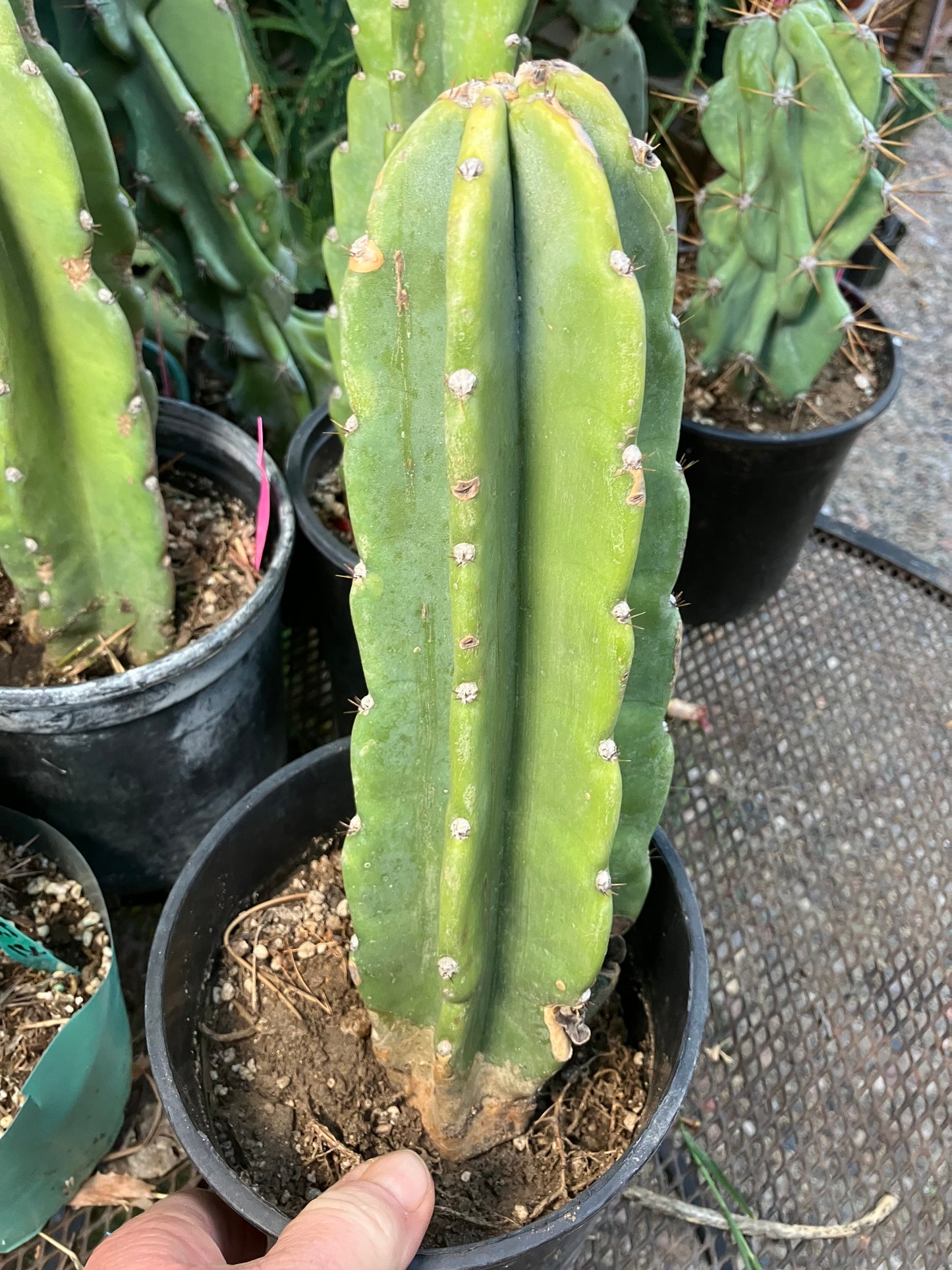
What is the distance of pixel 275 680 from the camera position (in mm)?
1312

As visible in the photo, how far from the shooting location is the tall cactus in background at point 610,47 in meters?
1.41

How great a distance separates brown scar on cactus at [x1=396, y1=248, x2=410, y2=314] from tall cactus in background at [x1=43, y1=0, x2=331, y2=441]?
2.80 feet

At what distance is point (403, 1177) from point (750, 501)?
1175 mm

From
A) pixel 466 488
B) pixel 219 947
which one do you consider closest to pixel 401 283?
pixel 466 488

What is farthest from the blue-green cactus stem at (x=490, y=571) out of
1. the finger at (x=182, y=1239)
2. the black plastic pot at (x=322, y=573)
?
the black plastic pot at (x=322, y=573)

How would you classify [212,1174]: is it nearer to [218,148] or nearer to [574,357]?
[574,357]

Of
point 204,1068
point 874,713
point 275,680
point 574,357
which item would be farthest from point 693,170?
point 204,1068

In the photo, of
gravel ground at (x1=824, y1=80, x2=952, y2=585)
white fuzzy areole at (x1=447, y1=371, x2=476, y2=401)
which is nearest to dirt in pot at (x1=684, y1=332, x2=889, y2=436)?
gravel ground at (x1=824, y1=80, x2=952, y2=585)

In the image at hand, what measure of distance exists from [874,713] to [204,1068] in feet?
4.05

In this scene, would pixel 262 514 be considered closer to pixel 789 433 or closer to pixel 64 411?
pixel 64 411

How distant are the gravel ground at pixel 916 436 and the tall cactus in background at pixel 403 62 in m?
1.10

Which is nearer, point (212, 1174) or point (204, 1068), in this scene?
point (212, 1174)

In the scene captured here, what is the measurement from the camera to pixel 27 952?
951 millimetres

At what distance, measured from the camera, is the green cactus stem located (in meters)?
0.53
